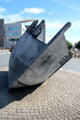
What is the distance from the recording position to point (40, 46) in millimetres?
4516

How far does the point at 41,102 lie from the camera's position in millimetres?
4367

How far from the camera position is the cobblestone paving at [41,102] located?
372 centimetres

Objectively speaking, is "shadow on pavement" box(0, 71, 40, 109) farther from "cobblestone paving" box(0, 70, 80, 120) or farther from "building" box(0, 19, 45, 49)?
"building" box(0, 19, 45, 49)

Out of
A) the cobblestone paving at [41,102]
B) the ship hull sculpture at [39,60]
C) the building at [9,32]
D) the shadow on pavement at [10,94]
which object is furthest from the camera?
the building at [9,32]

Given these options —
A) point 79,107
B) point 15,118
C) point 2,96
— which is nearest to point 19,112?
point 15,118

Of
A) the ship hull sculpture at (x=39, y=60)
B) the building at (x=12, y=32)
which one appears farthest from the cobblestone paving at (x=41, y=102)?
the building at (x=12, y=32)

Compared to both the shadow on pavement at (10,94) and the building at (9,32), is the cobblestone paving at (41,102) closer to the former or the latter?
the shadow on pavement at (10,94)

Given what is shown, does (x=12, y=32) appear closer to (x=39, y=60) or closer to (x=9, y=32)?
(x=9, y=32)

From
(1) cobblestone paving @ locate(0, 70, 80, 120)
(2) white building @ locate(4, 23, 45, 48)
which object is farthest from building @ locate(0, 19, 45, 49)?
(1) cobblestone paving @ locate(0, 70, 80, 120)

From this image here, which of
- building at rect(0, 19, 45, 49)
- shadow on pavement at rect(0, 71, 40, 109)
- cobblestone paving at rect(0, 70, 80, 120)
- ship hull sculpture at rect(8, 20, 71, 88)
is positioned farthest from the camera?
building at rect(0, 19, 45, 49)

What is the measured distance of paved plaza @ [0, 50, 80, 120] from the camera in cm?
372

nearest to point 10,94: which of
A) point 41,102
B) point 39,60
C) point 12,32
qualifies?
point 41,102

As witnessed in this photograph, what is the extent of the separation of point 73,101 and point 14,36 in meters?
46.6

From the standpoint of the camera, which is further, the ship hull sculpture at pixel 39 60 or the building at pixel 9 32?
the building at pixel 9 32
